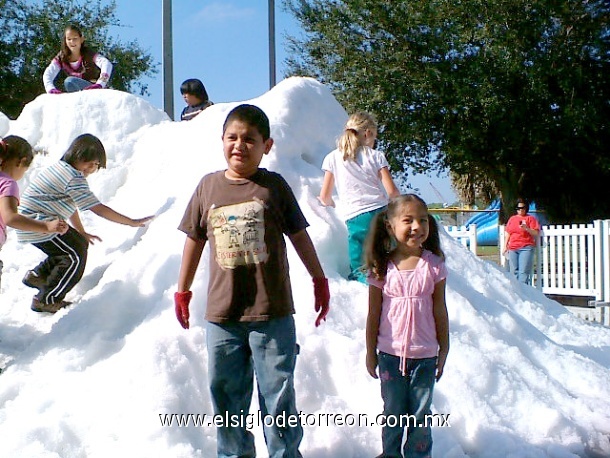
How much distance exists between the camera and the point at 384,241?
2984 millimetres

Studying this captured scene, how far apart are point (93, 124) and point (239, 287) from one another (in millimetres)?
3961

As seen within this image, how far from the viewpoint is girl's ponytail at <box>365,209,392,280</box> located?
2.92 meters

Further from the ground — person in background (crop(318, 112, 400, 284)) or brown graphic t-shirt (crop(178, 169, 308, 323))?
person in background (crop(318, 112, 400, 284))

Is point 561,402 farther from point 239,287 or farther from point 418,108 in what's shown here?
point 418,108

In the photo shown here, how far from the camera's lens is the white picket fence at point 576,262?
10.4 meters

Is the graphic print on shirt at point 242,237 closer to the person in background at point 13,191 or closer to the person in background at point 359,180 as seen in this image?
the person in background at point 13,191

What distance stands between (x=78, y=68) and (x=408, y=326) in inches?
209

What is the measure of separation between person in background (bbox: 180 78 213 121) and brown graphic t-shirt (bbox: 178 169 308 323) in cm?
390

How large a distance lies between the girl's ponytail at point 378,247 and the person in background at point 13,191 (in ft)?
5.90

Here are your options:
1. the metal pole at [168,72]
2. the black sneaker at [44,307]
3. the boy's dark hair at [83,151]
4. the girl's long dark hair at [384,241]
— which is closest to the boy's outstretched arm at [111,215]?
the boy's dark hair at [83,151]

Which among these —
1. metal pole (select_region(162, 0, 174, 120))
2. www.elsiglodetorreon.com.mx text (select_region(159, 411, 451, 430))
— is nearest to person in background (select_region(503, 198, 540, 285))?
metal pole (select_region(162, 0, 174, 120))

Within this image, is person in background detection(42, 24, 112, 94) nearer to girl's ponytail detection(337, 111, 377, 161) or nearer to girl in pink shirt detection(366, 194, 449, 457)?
girl's ponytail detection(337, 111, 377, 161)

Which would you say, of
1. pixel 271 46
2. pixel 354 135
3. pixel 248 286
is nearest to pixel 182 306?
pixel 248 286

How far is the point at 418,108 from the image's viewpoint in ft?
53.3
